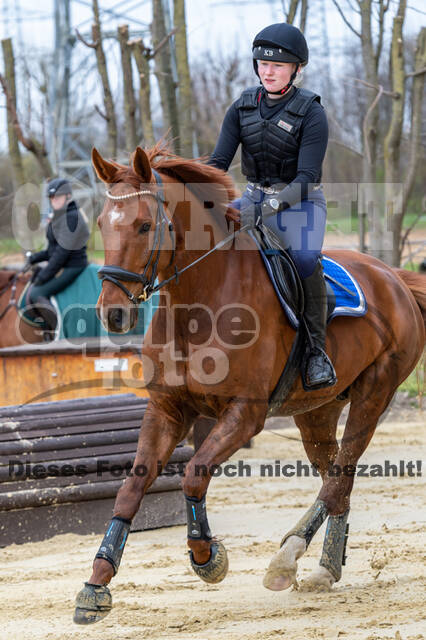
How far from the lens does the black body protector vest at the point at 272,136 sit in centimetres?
446

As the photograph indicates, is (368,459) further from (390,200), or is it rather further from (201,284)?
(201,284)

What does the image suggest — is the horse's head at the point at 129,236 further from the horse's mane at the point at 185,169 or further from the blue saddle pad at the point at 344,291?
the blue saddle pad at the point at 344,291

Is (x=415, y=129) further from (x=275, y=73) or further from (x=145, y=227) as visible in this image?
(x=145, y=227)

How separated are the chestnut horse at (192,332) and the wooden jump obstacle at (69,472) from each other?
1714 millimetres

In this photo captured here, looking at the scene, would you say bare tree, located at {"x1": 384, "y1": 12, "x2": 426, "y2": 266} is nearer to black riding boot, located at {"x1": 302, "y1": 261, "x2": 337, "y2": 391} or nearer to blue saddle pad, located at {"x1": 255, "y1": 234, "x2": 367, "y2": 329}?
blue saddle pad, located at {"x1": 255, "y1": 234, "x2": 367, "y2": 329}

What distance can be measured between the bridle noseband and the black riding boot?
918 mm

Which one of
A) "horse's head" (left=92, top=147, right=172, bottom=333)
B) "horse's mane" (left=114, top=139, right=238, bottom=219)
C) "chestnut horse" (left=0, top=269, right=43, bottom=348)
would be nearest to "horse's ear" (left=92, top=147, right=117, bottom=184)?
"horse's head" (left=92, top=147, right=172, bottom=333)

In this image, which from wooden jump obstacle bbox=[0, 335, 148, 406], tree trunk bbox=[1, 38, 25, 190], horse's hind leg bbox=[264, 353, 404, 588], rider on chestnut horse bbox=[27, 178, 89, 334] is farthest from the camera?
tree trunk bbox=[1, 38, 25, 190]

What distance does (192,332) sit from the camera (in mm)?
4113

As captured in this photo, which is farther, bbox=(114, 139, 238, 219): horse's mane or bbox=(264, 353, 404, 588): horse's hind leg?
bbox=(264, 353, 404, 588): horse's hind leg

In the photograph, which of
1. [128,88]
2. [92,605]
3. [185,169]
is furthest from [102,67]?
[92,605]

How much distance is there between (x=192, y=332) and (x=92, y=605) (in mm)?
1376

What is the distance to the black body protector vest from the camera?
4.46m

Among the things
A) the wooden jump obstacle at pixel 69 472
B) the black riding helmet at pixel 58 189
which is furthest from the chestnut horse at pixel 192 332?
the black riding helmet at pixel 58 189
